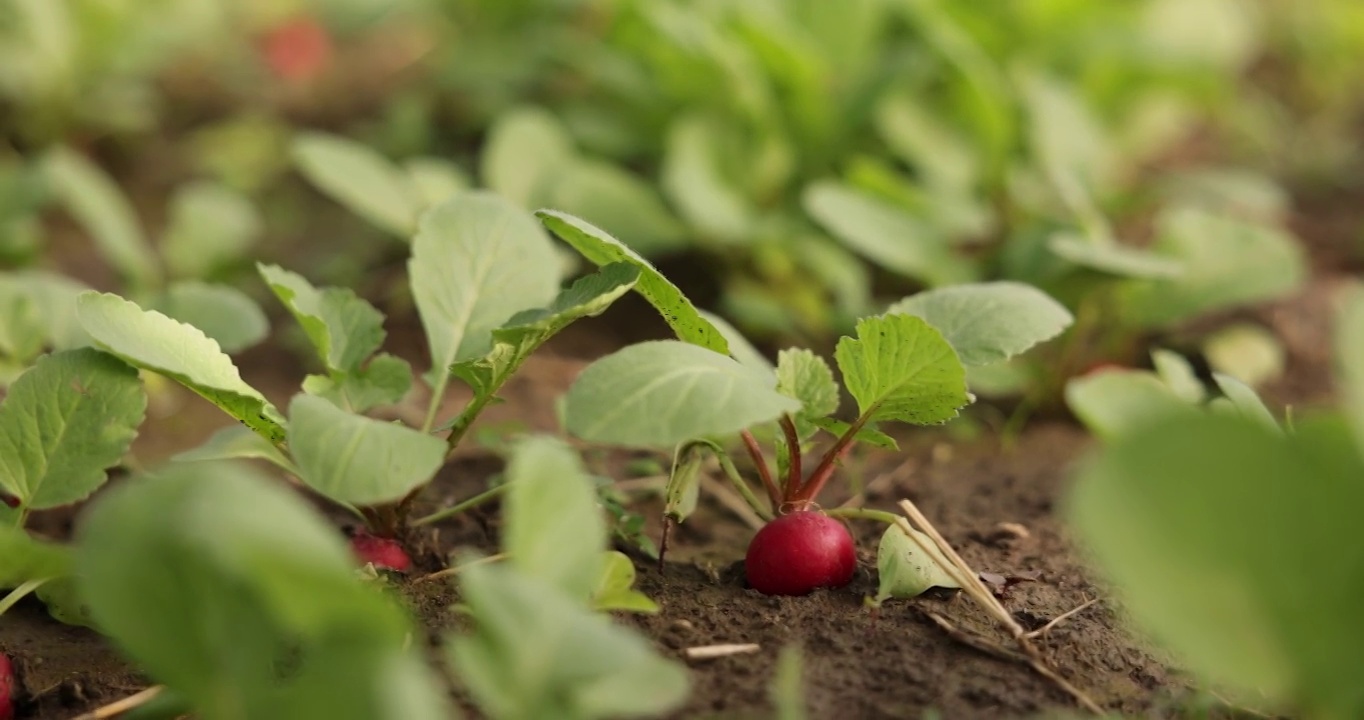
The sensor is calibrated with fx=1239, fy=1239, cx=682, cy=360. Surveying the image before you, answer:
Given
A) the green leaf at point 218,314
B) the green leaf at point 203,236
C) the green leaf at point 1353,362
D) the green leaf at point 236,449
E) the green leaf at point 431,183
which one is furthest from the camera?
the green leaf at point 203,236

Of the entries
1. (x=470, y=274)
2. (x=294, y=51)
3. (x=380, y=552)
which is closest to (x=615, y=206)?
(x=470, y=274)

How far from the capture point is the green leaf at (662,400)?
3.57 feet

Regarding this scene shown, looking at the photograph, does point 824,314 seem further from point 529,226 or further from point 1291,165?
point 1291,165

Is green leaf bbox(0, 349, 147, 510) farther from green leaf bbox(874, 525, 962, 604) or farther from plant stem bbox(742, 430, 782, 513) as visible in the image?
green leaf bbox(874, 525, 962, 604)

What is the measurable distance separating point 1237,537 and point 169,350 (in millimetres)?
994

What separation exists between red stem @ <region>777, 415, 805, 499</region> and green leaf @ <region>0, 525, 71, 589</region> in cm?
72

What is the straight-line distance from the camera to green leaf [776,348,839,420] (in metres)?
1.34

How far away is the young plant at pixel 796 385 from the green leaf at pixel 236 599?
0.31 meters

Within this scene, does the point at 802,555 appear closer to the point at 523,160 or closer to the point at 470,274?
the point at 470,274

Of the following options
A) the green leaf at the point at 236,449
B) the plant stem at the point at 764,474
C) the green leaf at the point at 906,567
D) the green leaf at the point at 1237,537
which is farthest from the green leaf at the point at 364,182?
the green leaf at the point at 1237,537

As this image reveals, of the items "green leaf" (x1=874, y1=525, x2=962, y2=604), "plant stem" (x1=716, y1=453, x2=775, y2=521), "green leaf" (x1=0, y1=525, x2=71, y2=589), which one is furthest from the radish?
"green leaf" (x1=874, y1=525, x2=962, y2=604)

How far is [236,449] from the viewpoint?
1328mm

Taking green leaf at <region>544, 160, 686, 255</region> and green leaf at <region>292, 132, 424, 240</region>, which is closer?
green leaf at <region>292, 132, 424, 240</region>

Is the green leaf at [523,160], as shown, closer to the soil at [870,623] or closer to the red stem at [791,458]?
the soil at [870,623]
